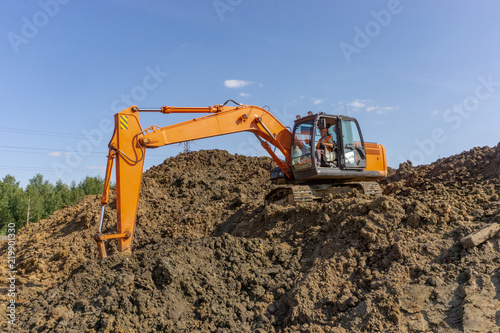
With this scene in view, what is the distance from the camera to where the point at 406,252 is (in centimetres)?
583

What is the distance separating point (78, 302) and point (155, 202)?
7379 mm

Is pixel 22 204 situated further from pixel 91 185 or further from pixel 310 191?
pixel 310 191

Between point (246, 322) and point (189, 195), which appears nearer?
point (246, 322)

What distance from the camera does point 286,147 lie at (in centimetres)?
1023

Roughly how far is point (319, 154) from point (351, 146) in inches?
38.1

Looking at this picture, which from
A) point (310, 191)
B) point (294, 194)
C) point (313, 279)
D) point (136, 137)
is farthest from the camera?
point (310, 191)

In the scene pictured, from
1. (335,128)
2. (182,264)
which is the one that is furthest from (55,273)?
(335,128)

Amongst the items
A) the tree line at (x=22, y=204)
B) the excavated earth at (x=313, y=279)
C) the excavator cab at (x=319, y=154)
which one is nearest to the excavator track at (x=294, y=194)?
the excavator cab at (x=319, y=154)

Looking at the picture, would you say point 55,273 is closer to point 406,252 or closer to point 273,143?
point 273,143

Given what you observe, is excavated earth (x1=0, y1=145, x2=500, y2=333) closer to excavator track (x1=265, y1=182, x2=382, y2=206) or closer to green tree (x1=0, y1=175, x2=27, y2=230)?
excavator track (x1=265, y1=182, x2=382, y2=206)

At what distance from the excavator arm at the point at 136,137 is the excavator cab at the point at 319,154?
3.08 feet

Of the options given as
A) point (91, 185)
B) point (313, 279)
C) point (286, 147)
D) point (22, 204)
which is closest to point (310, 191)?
point (286, 147)

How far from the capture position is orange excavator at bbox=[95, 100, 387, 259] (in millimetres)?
7684

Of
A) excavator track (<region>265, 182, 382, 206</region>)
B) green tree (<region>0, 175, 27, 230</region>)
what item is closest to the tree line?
green tree (<region>0, 175, 27, 230</region>)
